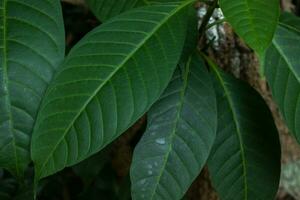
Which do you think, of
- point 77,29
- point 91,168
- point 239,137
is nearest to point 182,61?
point 239,137

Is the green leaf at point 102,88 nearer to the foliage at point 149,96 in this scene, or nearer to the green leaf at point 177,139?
the foliage at point 149,96

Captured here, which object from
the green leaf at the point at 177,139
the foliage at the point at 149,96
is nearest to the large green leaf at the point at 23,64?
the foliage at the point at 149,96

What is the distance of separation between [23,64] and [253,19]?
12.4 inches

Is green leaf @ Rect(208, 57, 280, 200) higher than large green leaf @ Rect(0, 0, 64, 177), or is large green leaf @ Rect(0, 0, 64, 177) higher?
large green leaf @ Rect(0, 0, 64, 177)

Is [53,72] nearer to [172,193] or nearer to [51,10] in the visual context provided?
[51,10]

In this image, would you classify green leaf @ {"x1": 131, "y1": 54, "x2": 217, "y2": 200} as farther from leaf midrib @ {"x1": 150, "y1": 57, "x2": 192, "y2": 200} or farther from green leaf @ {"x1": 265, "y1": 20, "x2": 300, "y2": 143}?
green leaf @ {"x1": 265, "y1": 20, "x2": 300, "y2": 143}

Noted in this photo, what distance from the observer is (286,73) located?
88 cm

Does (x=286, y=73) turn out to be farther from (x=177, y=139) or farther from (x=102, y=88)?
(x=102, y=88)

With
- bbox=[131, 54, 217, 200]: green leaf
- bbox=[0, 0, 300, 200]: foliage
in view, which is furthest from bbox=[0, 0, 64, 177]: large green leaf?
bbox=[131, 54, 217, 200]: green leaf

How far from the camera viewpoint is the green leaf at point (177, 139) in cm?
85

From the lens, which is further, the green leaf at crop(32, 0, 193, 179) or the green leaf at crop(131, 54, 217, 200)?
the green leaf at crop(131, 54, 217, 200)

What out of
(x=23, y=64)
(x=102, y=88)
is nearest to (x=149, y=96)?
(x=102, y=88)

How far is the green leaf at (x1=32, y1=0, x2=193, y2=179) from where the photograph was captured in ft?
2.46

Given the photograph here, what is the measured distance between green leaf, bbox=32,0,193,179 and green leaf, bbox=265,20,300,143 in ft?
0.52
